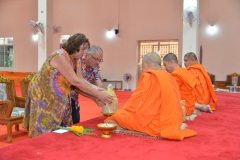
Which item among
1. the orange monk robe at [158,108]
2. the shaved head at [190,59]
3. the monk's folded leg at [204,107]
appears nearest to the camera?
the orange monk robe at [158,108]

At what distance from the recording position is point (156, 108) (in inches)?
94.9

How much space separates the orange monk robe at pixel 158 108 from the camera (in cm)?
239

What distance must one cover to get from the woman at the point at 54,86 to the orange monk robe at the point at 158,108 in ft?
1.83

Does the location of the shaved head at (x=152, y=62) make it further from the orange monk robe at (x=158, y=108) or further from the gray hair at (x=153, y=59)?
the orange monk robe at (x=158, y=108)

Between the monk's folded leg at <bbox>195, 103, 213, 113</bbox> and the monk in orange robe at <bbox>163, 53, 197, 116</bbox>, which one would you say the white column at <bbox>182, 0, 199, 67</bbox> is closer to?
the monk's folded leg at <bbox>195, 103, 213, 113</bbox>

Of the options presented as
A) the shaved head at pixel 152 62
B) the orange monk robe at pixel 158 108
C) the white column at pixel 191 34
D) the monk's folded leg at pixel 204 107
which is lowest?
the monk's folded leg at pixel 204 107

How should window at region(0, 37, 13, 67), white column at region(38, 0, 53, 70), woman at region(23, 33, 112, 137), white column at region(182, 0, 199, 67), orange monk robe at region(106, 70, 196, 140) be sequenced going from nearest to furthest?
orange monk robe at region(106, 70, 196, 140) < woman at region(23, 33, 112, 137) < white column at region(182, 0, 199, 67) < white column at region(38, 0, 53, 70) < window at region(0, 37, 13, 67)

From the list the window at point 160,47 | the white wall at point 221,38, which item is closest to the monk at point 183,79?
the white wall at point 221,38

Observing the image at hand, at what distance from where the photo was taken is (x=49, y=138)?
229 cm

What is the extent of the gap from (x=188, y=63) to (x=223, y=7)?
23.8 feet

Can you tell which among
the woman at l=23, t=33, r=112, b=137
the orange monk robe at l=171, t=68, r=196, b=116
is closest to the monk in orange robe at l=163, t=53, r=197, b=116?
the orange monk robe at l=171, t=68, r=196, b=116

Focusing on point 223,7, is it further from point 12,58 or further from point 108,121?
point 12,58

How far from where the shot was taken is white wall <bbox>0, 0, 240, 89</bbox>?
36.5 ft

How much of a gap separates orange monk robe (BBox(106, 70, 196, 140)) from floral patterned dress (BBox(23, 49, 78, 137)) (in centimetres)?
66
